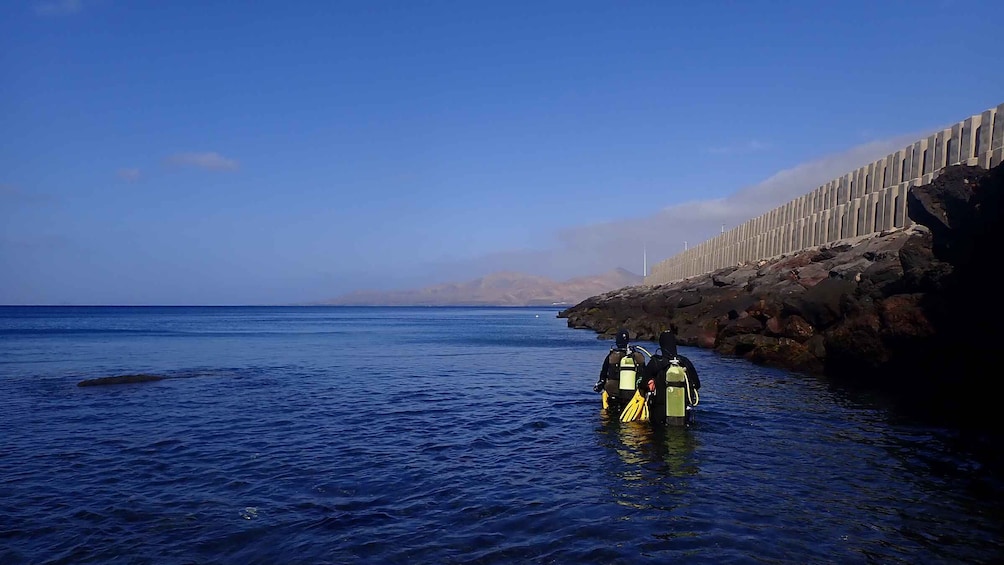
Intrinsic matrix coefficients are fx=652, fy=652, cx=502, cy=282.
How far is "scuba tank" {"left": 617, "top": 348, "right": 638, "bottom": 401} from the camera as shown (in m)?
14.1

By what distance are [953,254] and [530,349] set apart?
83.9ft

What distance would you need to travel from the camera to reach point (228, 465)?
1084 centimetres

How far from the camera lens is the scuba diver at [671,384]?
12.4 metres

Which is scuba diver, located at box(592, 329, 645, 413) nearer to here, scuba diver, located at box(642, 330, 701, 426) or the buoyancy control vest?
scuba diver, located at box(642, 330, 701, 426)

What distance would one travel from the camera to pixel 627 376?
14.2 metres

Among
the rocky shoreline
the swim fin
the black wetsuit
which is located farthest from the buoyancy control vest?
the rocky shoreline

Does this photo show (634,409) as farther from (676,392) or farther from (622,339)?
(622,339)

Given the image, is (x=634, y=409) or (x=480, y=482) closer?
(x=480, y=482)

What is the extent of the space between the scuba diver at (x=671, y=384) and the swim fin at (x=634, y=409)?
0.32 m

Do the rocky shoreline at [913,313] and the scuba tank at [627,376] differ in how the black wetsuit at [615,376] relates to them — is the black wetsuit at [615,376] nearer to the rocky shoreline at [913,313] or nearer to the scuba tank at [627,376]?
the scuba tank at [627,376]

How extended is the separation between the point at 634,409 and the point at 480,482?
17.0 feet

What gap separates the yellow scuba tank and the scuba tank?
1.32 metres

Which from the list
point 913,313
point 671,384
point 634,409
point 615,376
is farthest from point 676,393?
point 913,313

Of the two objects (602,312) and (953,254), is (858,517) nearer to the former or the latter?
(953,254)
